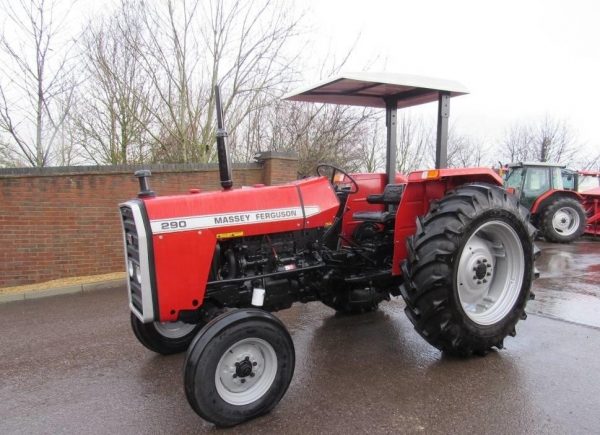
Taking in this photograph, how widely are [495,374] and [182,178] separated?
19.3 feet

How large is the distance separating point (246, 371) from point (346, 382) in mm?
858

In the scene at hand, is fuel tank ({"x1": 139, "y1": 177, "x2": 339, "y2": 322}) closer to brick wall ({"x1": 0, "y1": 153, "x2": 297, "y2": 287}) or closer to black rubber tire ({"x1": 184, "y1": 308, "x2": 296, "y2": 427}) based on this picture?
black rubber tire ({"x1": 184, "y1": 308, "x2": 296, "y2": 427})

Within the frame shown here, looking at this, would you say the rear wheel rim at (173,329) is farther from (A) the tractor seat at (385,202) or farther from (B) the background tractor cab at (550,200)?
(B) the background tractor cab at (550,200)

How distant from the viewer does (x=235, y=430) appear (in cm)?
269

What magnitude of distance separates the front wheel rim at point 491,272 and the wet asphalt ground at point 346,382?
0.36 meters

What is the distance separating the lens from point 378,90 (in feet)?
13.8

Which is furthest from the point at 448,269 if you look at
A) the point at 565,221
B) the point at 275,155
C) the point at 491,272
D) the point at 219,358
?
the point at 565,221

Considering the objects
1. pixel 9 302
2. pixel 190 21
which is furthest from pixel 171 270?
pixel 190 21

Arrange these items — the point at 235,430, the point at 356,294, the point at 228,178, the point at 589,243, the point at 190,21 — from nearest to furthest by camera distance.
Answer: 1. the point at 235,430
2. the point at 228,178
3. the point at 356,294
4. the point at 190,21
5. the point at 589,243

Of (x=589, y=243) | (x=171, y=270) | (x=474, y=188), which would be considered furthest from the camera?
(x=589, y=243)

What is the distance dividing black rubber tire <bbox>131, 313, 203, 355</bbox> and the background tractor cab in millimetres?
9668

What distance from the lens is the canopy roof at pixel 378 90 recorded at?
361cm

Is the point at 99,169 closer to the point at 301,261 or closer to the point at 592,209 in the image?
the point at 301,261

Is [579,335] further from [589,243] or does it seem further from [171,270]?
[589,243]
